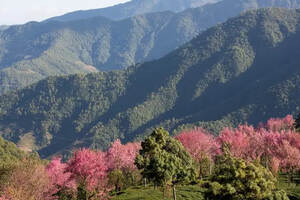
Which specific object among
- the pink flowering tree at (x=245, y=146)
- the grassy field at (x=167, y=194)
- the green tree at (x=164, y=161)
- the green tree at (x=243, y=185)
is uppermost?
the pink flowering tree at (x=245, y=146)

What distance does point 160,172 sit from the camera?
50812mm

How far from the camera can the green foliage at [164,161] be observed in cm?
5106

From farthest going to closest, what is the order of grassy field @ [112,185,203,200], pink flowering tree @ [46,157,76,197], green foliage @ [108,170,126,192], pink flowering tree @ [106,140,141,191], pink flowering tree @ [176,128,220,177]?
pink flowering tree @ [106,140,141,191]
pink flowering tree @ [176,128,220,177]
green foliage @ [108,170,126,192]
grassy field @ [112,185,203,200]
pink flowering tree @ [46,157,76,197]

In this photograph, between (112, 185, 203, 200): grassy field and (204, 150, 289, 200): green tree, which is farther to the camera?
(112, 185, 203, 200): grassy field

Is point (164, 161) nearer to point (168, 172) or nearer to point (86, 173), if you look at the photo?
point (168, 172)

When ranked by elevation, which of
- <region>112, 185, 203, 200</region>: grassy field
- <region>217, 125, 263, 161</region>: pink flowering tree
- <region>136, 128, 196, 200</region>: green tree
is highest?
<region>217, 125, 263, 161</region>: pink flowering tree

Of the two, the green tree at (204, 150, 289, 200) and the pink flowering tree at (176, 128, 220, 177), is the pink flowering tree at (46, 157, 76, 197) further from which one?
the green tree at (204, 150, 289, 200)

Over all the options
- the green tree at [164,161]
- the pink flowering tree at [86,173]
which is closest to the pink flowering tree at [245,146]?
the green tree at [164,161]

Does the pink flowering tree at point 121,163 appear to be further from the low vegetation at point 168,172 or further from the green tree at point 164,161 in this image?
the green tree at point 164,161

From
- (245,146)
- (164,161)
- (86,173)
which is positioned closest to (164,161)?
(164,161)

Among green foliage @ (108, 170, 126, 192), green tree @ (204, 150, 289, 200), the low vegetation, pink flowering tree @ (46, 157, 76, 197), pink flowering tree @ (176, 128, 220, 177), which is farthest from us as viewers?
pink flowering tree @ (176, 128, 220, 177)

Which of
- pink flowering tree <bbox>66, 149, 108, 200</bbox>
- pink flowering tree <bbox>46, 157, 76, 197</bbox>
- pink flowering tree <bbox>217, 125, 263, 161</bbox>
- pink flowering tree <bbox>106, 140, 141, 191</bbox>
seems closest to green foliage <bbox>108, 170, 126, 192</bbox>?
pink flowering tree <bbox>106, 140, 141, 191</bbox>

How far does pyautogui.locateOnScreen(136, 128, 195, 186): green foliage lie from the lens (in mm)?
51062

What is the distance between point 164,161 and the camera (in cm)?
5147
